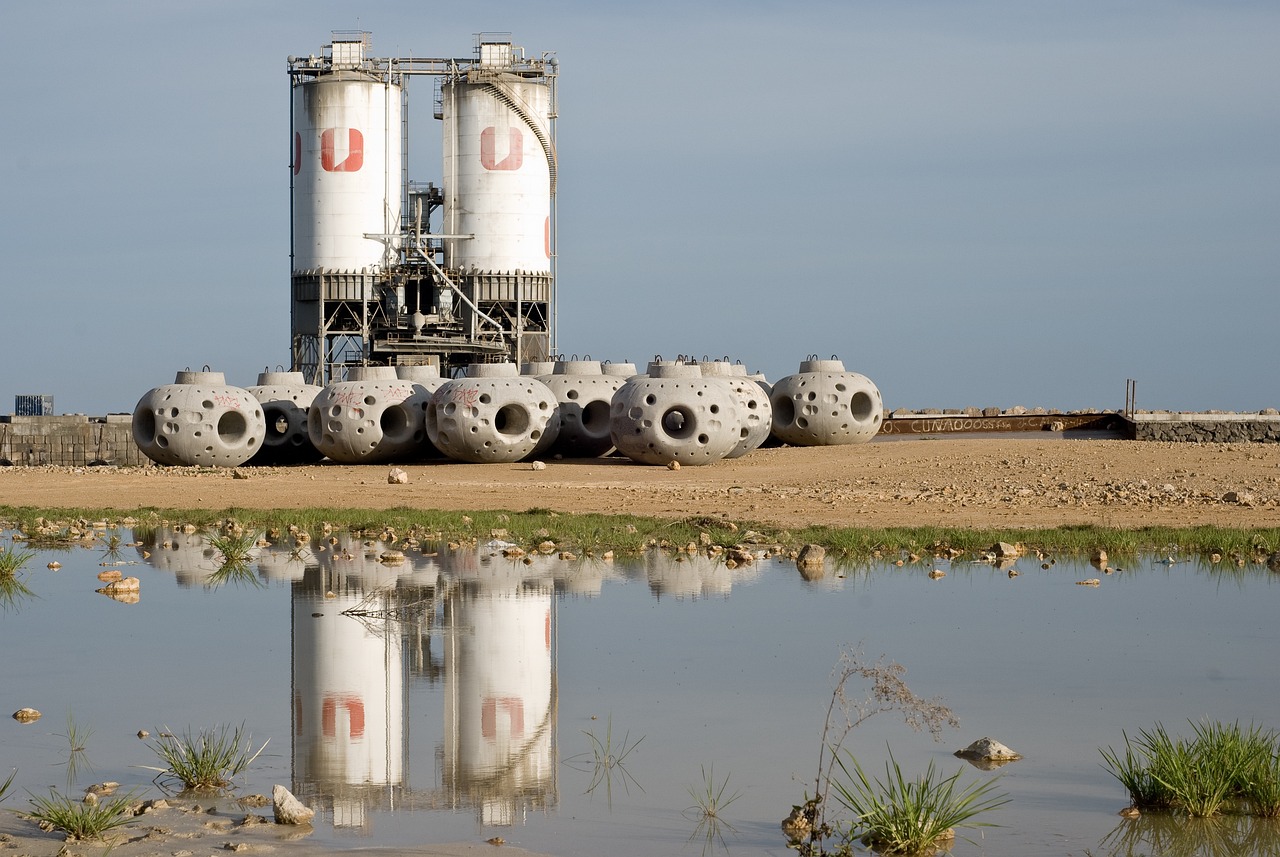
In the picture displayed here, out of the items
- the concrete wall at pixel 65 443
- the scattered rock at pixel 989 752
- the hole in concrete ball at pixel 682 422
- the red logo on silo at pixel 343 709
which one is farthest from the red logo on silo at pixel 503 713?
the concrete wall at pixel 65 443

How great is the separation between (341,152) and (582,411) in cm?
2432

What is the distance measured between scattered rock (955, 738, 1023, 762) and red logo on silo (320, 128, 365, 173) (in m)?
48.9

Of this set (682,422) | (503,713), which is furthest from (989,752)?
(682,422)

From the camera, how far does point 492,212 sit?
181ft

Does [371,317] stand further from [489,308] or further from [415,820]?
[415,820]

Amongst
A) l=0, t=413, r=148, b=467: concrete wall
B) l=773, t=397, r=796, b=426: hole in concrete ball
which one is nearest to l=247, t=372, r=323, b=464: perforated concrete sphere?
l=0, t=413, r=148, b=467: concrete wall

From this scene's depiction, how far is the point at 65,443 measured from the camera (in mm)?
41719

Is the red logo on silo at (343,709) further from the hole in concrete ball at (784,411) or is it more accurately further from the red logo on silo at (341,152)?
the red logo on silo at (341,152)

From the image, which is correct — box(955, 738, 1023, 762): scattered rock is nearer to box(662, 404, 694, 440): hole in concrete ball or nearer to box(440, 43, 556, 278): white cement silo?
box(662, 404, 694, 440): hole in concrete ball

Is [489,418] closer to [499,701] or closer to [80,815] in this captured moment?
[499,701]

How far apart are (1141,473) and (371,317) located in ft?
113

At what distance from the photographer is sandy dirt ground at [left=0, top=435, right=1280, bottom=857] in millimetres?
21734

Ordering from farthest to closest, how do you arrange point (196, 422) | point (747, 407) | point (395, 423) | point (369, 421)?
point (395, 423) → point (196, 422) → point (369, 421) → point (747, 407)

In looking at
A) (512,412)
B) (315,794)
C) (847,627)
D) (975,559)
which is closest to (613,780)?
(315,794)
